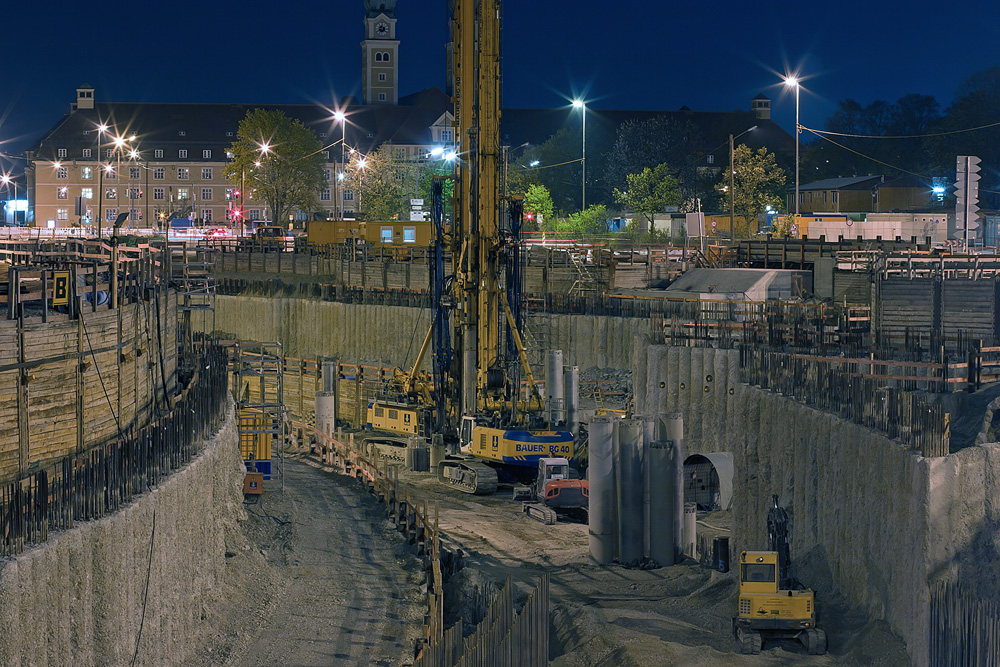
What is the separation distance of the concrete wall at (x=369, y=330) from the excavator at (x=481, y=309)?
17.9ft

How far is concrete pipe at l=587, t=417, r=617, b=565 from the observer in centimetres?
3083

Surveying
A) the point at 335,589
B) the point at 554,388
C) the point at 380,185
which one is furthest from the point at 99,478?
the point at 380,185

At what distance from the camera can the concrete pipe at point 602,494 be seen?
30.8 m

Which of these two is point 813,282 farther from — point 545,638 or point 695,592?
point 545,638

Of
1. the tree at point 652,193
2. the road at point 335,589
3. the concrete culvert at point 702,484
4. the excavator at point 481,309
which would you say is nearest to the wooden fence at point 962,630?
the road at point 335,589

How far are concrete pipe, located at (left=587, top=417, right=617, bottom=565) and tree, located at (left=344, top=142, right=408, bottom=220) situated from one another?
65455 millimetres

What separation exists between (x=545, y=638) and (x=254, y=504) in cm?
1121

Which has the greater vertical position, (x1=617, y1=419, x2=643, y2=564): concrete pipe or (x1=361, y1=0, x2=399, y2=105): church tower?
(x1=361, y1=0, x2=399, y2=105): church tower

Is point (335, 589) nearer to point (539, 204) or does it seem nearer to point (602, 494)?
point (602, 494)

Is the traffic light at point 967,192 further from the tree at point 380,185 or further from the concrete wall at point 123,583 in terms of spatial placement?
the tree at point 380,185

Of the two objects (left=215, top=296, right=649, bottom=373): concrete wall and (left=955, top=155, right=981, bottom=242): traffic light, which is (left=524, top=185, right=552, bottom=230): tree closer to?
(left=215, top=296, right=649, bottom=373): concrete wall

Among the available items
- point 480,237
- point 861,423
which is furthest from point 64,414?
point 480,237

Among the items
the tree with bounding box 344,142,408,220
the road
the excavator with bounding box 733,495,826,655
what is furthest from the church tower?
the excavator with bounding box 733,495,826,655

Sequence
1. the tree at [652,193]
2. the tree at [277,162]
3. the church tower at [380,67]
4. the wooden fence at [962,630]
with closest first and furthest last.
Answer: the wooden fence at [962,630] → the tree at [652,193] → the tree at [277,162] → the church tower at [380,67]
